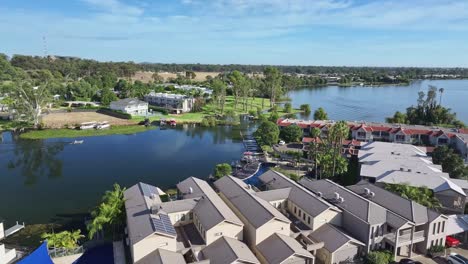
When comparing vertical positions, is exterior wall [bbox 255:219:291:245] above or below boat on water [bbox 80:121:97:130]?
above

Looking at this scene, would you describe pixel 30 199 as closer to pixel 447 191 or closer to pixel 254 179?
pixel 254 179

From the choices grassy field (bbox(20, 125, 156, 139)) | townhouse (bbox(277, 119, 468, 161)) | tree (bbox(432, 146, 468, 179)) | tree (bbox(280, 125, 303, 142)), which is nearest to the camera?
tree (bbox(432, 146, 468, 179))

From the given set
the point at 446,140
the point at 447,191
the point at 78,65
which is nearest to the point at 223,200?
the point at 447,191

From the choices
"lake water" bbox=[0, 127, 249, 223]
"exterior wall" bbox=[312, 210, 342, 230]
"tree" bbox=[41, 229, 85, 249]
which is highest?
"exterior wall" bbox=[312, 210, 342, 230]

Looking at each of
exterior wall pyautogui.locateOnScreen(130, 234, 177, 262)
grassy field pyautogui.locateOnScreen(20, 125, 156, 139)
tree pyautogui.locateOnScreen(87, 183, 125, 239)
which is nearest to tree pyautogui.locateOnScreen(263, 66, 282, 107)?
grassy field pyautogui.locateOnScreen(20, 125, 156, 139)

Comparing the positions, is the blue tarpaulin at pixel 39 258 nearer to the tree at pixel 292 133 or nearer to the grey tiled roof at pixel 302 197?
the grey tiled roof at pixel 302 197

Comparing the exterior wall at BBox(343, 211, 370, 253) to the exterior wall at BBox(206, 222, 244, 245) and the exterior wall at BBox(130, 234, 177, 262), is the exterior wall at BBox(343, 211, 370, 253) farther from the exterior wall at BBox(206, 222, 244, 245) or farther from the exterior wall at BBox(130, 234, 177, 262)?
the exterior wall at BBox(130, 234, 177, 262)
